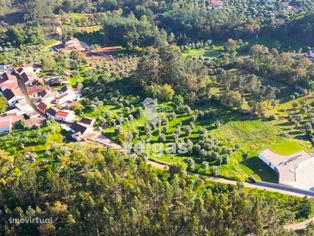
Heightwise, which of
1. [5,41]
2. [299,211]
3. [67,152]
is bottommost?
[299,211]

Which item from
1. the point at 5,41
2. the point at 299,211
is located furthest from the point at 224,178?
the point at 5,41

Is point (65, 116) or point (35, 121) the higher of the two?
point (65, 116)

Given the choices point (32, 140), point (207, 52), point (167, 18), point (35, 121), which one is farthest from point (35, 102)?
point (167, 18)

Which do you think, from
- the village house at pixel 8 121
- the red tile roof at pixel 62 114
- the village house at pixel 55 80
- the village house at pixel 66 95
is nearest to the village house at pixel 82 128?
the red tile roof at pixel 62 114

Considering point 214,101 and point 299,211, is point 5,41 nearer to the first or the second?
point 214,101

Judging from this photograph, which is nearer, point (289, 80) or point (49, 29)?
point (289, 80)

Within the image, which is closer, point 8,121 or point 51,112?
point 8,121

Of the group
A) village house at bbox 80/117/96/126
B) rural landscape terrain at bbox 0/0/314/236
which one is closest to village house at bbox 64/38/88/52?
rural landscape terrain at bbox 0/0/314/236

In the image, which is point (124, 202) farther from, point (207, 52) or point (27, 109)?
point (207, 52)
